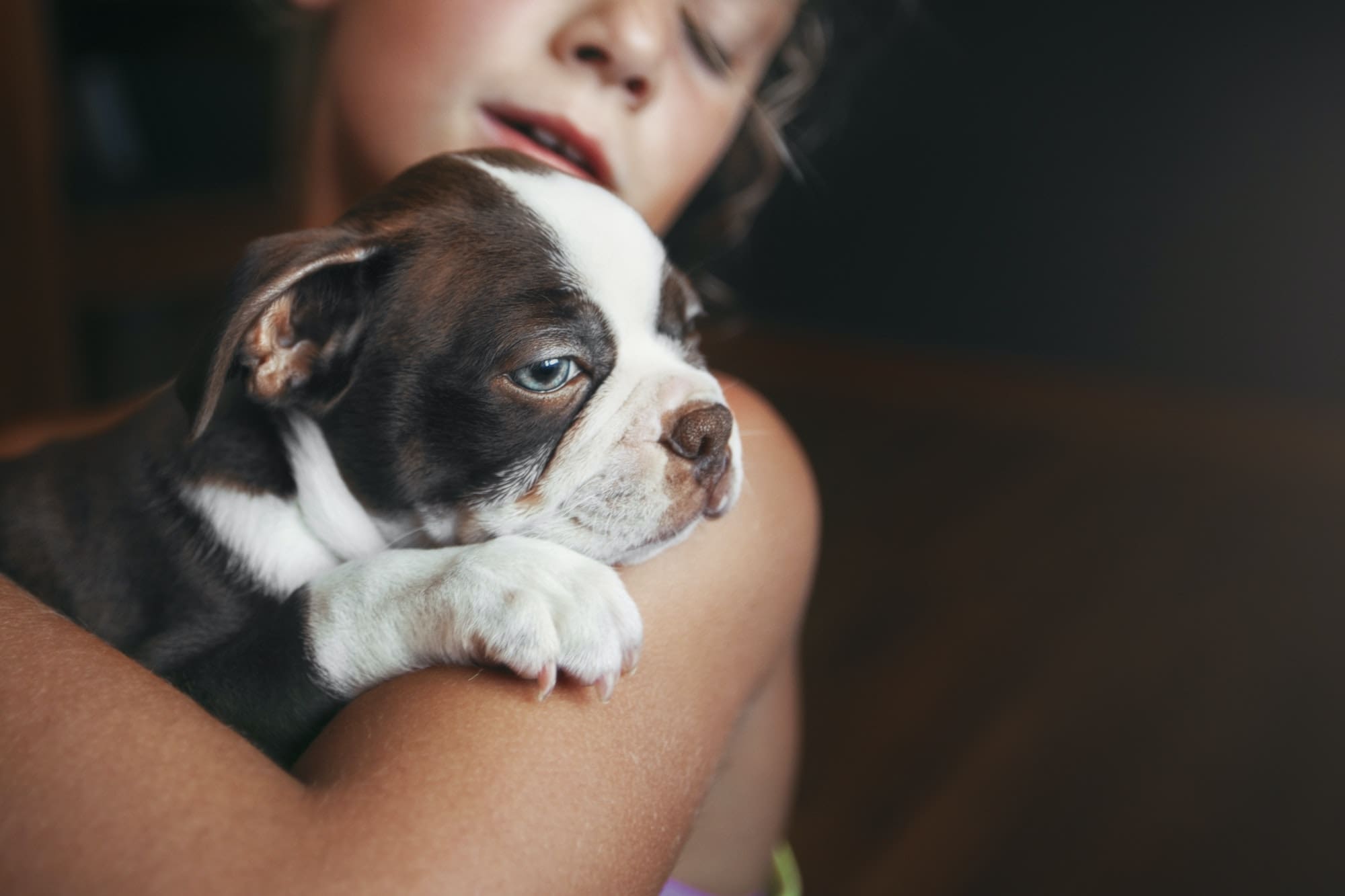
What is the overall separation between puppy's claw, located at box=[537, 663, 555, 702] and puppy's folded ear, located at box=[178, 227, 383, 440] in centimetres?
32

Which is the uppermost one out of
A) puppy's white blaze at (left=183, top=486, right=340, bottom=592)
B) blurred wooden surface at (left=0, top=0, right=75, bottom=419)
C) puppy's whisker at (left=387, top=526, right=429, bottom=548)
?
puppy's whisker at (left=387, top=526, right=429, bottom=548)

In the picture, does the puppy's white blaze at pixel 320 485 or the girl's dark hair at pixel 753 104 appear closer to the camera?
the puppy's white blaze at pixel 320 485

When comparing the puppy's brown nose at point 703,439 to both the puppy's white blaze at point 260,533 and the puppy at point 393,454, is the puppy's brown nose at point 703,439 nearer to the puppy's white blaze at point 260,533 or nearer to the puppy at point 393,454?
the puppy at point 393,454

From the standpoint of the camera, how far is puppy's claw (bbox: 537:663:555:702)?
87cm

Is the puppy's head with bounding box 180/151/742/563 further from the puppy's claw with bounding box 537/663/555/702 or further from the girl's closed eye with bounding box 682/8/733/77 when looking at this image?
the girl's closed eye with bounding box 682/8/733/77

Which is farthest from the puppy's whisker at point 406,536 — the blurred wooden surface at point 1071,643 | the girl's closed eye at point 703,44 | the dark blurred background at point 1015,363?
the blurred wooden surface at point 1071,643

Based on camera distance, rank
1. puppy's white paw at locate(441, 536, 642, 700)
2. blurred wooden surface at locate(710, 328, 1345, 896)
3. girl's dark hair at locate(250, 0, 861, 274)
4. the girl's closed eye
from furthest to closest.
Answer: blurred wooden surface at locate(710, 328, 1345, 896) < girl's dark hair at locate(250, 0, 861, 274) < the girl's closed eye < puppy's white paw at locate(441, 536, 642, 700)

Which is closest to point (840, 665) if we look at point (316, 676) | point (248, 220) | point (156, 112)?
point (316, 676)

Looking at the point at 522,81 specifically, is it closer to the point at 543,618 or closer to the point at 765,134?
the point at 543,618

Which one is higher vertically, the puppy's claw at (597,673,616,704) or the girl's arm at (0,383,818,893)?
the puppy's claw at (597,673,616,704)

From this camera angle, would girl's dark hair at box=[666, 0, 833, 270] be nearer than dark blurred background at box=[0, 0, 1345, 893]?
Yes

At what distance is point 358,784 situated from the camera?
2.71 ft

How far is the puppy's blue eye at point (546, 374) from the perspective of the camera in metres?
1.01

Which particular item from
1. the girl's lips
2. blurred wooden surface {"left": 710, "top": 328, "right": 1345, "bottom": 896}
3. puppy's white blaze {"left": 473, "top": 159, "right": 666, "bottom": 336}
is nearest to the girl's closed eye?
the girl's lips
